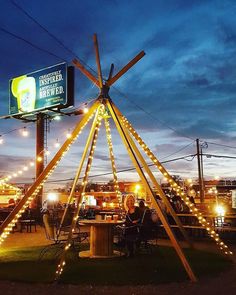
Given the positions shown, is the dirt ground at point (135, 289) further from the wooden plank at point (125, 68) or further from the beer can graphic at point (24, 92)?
the beer can graphic at point (24, 92)

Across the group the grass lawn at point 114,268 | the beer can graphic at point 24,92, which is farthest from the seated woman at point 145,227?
the beer can graphic at point 24,92

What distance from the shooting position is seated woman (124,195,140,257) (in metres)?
9.74

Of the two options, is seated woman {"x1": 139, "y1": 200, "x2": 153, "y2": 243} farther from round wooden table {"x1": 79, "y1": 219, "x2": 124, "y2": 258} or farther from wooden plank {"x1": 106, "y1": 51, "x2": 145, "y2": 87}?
wooden plank {"x1": 106, "y1": 51, "x2": 145, "y2": 87}

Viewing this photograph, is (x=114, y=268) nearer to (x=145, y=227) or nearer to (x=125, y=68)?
(x=145, y=227)

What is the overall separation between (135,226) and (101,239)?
948mm

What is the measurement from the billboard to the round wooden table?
11697 millimetres

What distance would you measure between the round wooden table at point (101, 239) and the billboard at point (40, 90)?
1170cm

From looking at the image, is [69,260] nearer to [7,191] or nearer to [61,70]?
[61,70]

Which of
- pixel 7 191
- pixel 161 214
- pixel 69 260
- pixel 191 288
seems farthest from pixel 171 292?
pixel 7 191

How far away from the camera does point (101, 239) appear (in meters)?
9.76

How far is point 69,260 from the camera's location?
30.4 ft

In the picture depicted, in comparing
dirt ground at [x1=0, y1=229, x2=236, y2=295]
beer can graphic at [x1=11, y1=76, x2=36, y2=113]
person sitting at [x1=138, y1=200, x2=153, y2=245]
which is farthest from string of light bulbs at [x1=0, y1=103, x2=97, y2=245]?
beer can graphic at [x1=11, y1=76, x2=36, y2=113]

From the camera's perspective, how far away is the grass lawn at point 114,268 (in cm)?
742

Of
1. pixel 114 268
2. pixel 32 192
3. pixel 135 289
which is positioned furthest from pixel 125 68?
pixel 135 289
